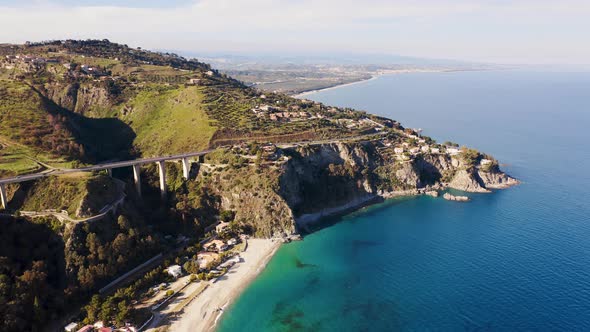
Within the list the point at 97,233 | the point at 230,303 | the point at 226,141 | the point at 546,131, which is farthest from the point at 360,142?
the point at 546,131

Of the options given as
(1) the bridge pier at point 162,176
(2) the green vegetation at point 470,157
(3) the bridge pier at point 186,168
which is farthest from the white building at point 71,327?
(2) the green vegetation at point 470,157

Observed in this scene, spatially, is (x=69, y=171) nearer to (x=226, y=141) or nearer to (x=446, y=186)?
(x=226, y=141)

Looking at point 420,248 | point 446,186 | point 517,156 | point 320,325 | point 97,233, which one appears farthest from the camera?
point 517,156

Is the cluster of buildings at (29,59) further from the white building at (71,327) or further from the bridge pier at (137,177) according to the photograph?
the white building at (71,327)

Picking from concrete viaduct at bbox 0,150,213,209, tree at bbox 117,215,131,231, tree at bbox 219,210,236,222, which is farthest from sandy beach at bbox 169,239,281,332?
concrete viaduct at bbox 0,150,213,209

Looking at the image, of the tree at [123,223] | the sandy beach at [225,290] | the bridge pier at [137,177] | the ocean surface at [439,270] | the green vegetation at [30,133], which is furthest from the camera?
the bridge pier at [137,177]

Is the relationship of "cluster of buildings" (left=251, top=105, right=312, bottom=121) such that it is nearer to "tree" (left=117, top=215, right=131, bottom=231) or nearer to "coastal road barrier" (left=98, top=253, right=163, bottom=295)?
"tree" (left=117, top=215, right=131, bottom=231)
